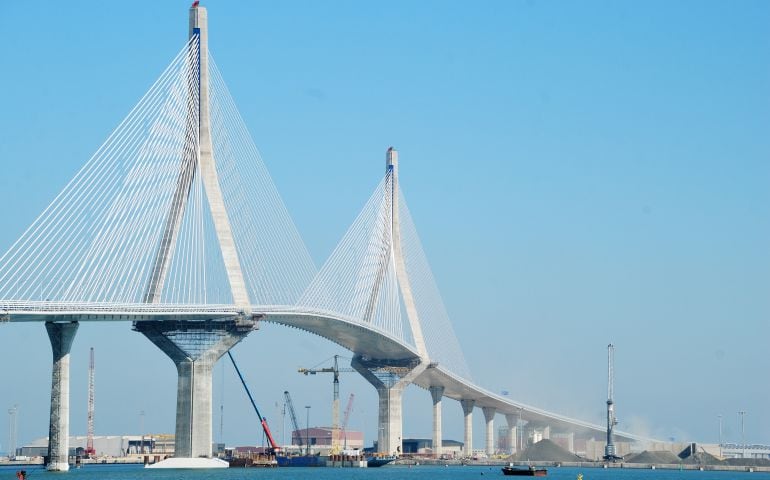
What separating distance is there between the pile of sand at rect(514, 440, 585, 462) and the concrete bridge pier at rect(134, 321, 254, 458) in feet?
289

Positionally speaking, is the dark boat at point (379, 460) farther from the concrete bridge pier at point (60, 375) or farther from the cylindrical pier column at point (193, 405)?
the concrete bridge pier at point (60, 375)

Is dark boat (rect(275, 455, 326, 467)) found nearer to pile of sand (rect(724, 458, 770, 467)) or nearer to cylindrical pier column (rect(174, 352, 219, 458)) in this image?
cylindrical pier column (rect(174, 352, 219, 458))

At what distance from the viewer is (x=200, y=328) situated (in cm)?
10094

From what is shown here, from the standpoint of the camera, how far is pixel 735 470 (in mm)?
172375

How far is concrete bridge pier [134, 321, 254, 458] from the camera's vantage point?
101 meters

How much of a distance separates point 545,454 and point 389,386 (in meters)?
40.0

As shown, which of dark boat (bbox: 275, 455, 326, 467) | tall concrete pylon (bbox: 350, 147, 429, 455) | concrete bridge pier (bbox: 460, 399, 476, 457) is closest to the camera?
tall concrete pylon (bbox: 350, 147, 429, 455)

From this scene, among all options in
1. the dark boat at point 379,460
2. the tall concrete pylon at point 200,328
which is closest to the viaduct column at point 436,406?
the dark boat at point 379,460

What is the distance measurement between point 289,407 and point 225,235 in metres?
107

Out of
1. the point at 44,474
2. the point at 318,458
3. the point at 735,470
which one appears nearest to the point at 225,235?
the point at 44,474

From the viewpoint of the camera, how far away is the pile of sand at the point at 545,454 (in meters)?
185

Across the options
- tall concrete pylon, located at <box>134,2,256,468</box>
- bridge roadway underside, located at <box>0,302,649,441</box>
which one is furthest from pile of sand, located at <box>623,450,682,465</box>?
tall concrete pylon, located at <box>134,2,256,468</box>

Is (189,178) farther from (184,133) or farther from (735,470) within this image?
(735,470)

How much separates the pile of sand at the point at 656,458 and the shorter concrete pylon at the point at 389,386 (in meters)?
39.3
